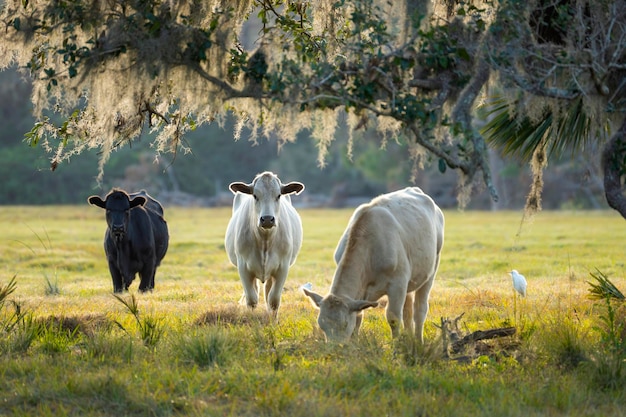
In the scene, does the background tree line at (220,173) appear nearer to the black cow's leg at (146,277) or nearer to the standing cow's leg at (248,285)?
the black cow's leg at (146,277)

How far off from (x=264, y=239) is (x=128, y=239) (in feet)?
14.7

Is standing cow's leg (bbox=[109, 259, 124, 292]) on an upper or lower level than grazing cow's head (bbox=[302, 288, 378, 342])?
lower

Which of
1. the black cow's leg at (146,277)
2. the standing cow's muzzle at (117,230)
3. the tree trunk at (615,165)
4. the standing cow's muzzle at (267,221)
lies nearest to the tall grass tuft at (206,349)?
the standing cow's muzzle at (267,221)

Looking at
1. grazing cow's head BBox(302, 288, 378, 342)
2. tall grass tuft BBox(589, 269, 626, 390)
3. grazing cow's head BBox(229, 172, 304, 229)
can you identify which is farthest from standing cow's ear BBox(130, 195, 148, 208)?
tall grass tuft BBox(589, 269, 626, 390)

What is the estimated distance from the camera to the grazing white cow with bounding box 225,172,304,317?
11.1m

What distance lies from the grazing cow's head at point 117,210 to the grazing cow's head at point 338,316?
661 centimetres

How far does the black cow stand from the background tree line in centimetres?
4137

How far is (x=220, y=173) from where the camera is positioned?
74562 millimetres

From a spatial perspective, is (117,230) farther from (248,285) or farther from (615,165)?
(615,165)

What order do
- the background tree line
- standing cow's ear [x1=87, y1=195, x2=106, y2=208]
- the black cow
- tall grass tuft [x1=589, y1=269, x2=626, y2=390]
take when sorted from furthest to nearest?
the background tree line, standing cow's ear [x1=87, y1=195, x2=106, y2=208], the black cow, tall grass tuft [x1=589, y1=269, x2=626, y2=390]

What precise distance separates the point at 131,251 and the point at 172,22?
726 cm

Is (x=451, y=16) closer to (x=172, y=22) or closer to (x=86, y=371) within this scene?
(x=172, y=22)

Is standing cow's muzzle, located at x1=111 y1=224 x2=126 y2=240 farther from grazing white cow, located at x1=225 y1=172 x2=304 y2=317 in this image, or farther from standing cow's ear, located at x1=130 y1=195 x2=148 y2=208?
grazing white cow, located at x1=225 y1=172 x2=304 y2=317

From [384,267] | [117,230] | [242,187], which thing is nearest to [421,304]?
[384,267]
